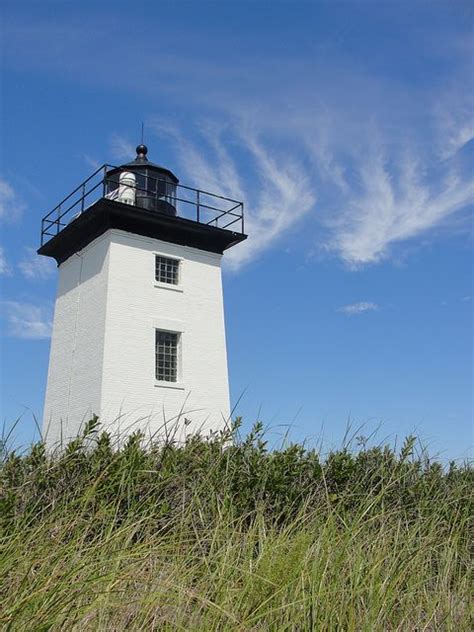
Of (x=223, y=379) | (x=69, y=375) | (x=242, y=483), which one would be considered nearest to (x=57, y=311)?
(x=69, y=375)

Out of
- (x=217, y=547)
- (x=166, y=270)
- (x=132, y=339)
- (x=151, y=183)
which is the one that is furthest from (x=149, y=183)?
(x=217, y=547)

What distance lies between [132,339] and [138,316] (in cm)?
84

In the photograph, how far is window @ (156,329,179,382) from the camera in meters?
22.2

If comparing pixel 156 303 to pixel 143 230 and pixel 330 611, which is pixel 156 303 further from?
pixel 330 611

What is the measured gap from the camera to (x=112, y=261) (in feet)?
72.2

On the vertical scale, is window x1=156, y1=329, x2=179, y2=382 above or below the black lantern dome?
below

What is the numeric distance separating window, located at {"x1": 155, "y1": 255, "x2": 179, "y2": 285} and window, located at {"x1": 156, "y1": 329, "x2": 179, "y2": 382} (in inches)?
76.3

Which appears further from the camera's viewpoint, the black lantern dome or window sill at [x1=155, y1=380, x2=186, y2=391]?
the black lantern dome

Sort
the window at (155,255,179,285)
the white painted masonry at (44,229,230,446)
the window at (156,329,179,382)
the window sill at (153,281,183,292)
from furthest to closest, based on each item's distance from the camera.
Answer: the window at (155,255,179,285), the window sill at (153,281,183,292), the window at (156,329,179,382), the white painted masonry at (44,229,230,446)

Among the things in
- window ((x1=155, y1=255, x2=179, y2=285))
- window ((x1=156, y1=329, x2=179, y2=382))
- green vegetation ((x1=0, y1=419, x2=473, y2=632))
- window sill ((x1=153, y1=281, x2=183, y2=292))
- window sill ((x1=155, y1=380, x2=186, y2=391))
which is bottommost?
green vegetation ((x1=0, y1=419, x2=473, y2=632))

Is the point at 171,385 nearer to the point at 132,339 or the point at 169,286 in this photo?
A: the point at 132,339

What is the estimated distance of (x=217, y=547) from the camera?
668cm

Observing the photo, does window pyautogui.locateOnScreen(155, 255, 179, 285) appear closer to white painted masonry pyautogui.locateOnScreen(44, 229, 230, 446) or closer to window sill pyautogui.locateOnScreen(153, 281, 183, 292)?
white painted masonry pyautogui.locateOnScreen(44, 229, 230, 446)

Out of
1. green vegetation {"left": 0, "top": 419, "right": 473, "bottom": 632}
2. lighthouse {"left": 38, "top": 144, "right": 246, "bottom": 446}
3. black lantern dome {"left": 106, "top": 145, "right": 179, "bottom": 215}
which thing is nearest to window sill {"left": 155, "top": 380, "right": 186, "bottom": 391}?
lighthouse {"left": 38, "top": 144, "right": 246, "bottom": 446}
